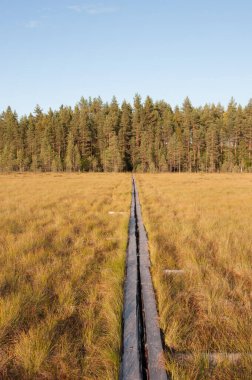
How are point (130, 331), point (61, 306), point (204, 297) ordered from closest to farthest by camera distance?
point (130, 331) → point (61, 306) → point (204, 297)

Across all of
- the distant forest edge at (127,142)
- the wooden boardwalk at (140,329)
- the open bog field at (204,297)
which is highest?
the distant forest edge at (127,142)

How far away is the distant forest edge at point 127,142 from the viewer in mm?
66625

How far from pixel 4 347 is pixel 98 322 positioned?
1002mm

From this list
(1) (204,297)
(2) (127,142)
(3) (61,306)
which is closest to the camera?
(3) (61,306)

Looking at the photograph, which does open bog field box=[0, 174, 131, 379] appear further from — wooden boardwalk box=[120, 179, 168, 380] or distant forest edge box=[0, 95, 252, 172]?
distant forest edge box=[0, 95, 252, 172]

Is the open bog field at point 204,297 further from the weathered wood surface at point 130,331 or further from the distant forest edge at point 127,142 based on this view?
the distant forest edge at point 127,142

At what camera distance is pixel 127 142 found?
240 feet

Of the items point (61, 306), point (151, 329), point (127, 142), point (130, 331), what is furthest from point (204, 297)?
point (127, 142)

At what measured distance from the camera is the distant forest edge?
219ft

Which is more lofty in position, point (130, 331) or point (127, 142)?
point (127, 142)

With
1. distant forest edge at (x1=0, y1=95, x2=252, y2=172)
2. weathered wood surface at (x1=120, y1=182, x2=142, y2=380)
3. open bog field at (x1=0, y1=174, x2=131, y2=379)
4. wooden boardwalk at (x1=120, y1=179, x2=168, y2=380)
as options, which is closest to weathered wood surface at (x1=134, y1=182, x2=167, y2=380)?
wooden boardwalk at (x1=120, y1=179, x2=168, y2=380)

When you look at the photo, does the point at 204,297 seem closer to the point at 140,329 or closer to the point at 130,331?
the point at 140,329

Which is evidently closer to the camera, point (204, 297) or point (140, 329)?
point (140, 329)

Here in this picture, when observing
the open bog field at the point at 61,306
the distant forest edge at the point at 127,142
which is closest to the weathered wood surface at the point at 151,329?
the open bog field at the point at 61,306
